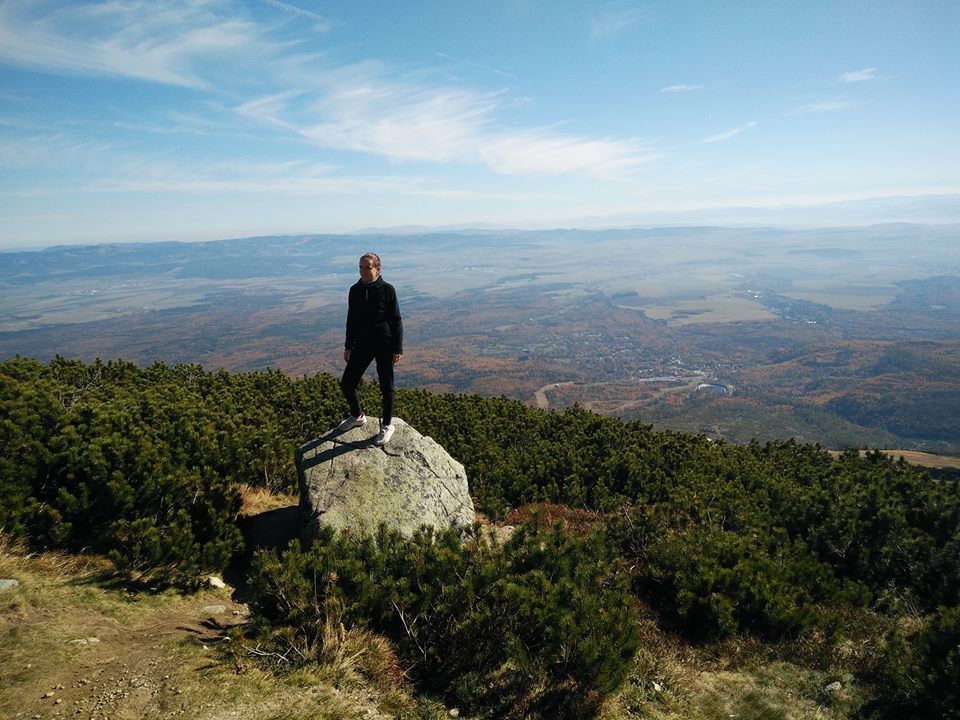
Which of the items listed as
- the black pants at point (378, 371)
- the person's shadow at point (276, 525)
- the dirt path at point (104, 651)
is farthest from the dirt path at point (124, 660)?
the black pants at point (378, 371)

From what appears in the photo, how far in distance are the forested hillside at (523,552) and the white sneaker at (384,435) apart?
200cm

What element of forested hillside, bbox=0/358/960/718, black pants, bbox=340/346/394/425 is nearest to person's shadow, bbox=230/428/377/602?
forested hillside, bbox=0/358/960/718

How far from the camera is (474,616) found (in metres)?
5.08

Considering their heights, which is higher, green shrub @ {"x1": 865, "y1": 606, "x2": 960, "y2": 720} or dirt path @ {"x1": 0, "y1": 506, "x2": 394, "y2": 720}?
dirt path @ {"x1": 0, "y1": 506, "x2": 394, "y2": 720}

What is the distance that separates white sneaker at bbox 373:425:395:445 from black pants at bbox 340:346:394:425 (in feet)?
0.30

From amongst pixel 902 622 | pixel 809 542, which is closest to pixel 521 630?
pixel 902 622

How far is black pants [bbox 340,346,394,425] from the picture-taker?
8.12m

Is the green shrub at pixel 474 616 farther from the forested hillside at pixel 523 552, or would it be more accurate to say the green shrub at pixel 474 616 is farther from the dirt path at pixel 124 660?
the dirt path at pixel 124 660

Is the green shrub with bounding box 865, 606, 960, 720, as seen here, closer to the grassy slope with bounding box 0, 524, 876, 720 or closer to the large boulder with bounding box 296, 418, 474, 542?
the grassy slope with bounding box 0, 524, 876, 720

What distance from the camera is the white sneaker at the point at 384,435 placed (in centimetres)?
855

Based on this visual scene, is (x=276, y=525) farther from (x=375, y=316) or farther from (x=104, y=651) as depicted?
(x=375, y=316)

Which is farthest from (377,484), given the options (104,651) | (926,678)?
(926,678)

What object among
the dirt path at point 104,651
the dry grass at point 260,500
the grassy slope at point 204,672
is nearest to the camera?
the dirt path at point 104,651

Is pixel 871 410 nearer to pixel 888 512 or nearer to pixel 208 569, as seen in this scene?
pixel 888 512
